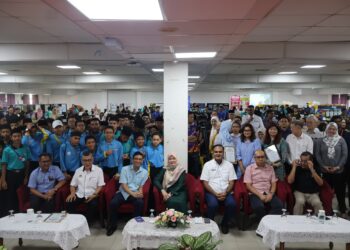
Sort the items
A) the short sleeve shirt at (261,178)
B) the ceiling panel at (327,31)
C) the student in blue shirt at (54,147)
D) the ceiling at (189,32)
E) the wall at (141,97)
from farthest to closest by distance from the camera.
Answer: the wall at (141,97) → the student in blue shirt at (54,147) → the ceiling panel at (327,31) → the short sleeve shirt at (261,178) → the ceiling at (189,32)

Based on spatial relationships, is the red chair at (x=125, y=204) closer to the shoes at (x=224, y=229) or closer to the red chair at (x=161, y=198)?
the red chair at (x=161, y=198)

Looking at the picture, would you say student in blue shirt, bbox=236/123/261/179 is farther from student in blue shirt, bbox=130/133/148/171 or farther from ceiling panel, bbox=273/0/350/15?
ceiling panel, bbox=273/0/350/15

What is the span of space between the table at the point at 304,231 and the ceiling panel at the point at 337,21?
270 centimetres

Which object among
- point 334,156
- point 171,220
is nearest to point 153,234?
point 171,220

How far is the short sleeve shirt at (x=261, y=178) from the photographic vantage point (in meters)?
5.33

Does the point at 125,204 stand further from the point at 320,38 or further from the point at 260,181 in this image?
the point at 320,38

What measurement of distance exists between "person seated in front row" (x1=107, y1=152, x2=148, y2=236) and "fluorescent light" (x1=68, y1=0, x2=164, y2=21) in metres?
2.74

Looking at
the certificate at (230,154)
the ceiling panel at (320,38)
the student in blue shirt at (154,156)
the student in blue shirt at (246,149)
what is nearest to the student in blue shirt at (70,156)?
the student in blue shirt at (154,156)

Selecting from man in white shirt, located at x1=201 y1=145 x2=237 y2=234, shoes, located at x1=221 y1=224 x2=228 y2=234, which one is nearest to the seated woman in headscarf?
man in white shirt, located at x1=201 y1=145 x2=237 y2=234

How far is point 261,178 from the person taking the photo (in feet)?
17.5

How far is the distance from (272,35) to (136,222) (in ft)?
13.6

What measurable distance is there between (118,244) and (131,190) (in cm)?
90

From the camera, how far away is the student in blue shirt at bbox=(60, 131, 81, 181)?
19.1 feet

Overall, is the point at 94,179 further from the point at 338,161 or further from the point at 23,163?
the point at 338,161
